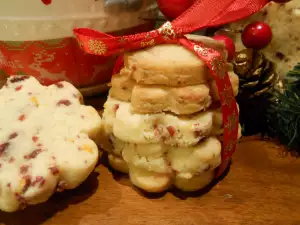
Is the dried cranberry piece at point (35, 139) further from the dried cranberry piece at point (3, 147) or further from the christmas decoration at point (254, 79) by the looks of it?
the christmas decoration at point (254, 79)

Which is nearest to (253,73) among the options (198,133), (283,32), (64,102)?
(283,32)

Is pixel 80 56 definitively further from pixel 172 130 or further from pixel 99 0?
pixel 172 130

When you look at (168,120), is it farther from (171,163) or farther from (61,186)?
(61,186)

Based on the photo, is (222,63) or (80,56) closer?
(222,63)

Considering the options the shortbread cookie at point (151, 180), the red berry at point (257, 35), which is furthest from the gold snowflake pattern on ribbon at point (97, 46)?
the red berry at point (257, 35)

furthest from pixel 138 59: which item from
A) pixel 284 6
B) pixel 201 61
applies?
pixel 284 6

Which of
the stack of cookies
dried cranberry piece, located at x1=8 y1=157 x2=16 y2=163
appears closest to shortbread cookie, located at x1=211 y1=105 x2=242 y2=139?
the stack of cookies

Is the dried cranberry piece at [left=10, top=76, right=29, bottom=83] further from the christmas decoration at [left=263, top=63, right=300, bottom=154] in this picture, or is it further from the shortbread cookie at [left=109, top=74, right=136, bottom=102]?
the christmas decoration at [left=263, top=63, right=300, bottom=154]
